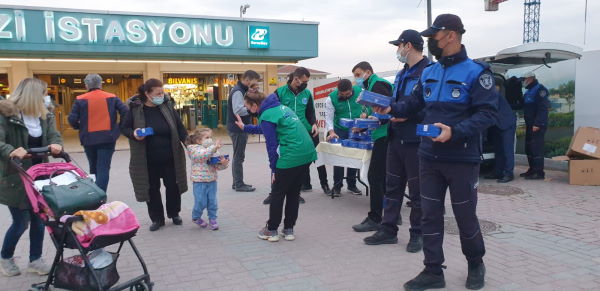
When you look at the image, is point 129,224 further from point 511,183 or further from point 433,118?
→ point 511,183

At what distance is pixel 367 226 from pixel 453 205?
1.89 m

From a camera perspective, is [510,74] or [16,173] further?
[510,74]

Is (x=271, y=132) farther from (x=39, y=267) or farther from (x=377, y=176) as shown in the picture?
(x=39, y=267)

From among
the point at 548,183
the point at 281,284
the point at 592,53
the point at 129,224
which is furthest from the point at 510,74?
the point at 129,224

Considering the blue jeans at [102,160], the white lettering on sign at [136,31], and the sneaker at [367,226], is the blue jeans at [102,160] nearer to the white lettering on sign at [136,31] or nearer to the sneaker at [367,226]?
the sneaker at [367,226]

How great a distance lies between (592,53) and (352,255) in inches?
274

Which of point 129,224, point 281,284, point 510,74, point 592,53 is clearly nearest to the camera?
point 129,224

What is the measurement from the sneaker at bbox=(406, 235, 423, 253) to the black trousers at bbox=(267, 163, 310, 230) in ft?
4.12

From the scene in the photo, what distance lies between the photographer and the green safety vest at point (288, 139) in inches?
195

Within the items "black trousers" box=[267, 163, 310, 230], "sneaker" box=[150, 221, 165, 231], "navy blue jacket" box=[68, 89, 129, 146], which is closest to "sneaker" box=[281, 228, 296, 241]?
"black trousers" box=[267, 163, 310, 230]

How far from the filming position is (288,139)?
16.3 ft

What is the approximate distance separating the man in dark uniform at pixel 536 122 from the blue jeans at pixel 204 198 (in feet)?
19.2

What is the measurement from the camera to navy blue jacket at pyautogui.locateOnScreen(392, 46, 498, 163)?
137 inches

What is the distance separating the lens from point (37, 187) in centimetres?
359
